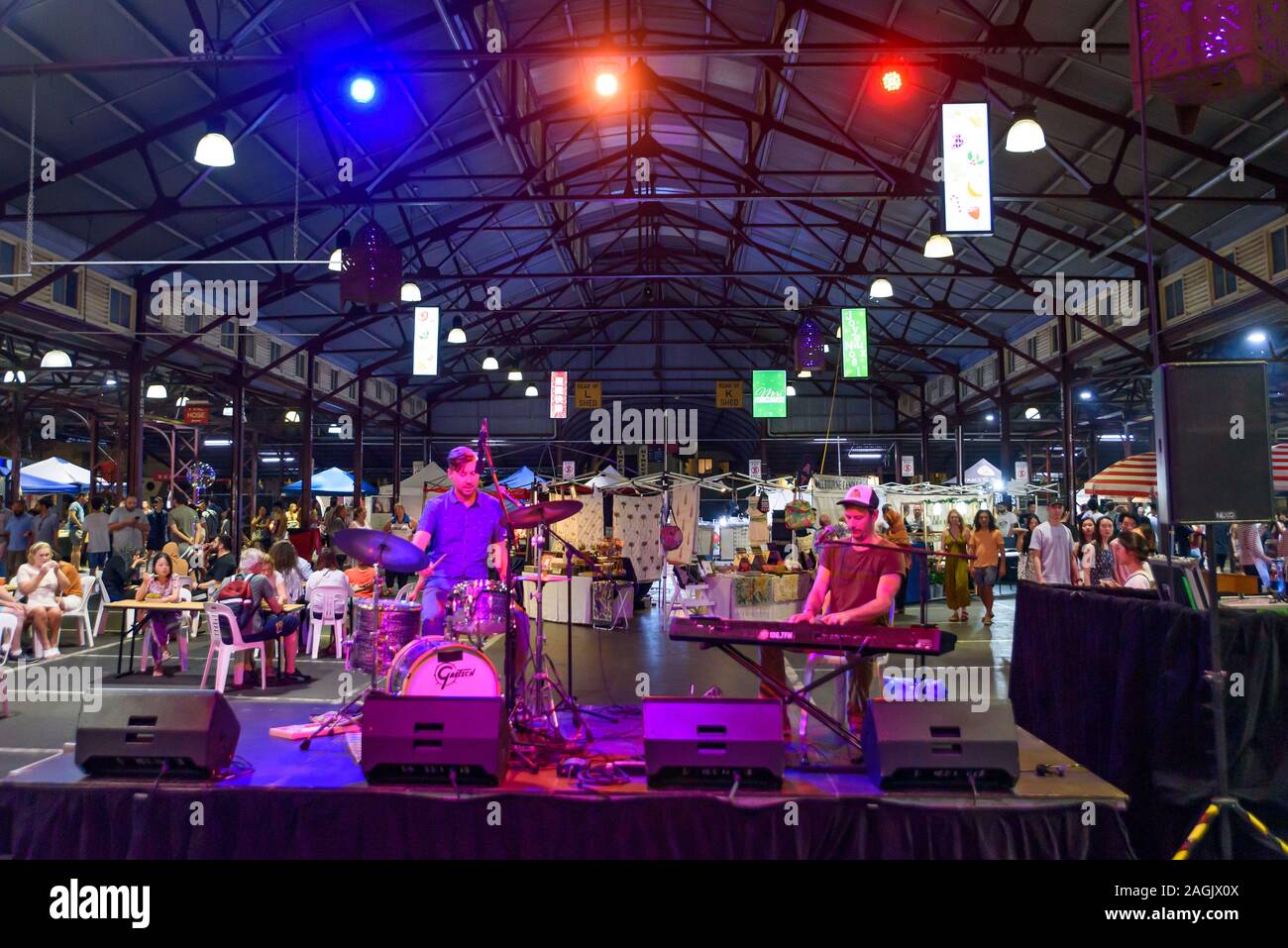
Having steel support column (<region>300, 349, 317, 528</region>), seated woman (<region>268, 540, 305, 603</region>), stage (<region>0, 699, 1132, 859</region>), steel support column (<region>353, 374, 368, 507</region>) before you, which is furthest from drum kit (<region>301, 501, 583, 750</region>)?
steel support column (<region>353, 374, 368, 507</region>)

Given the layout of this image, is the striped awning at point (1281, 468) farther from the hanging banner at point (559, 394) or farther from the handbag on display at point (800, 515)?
the hanging banner at point (559, 394)

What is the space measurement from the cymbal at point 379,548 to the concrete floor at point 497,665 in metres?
2.10

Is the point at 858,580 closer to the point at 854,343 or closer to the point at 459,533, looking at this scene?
the point at 459,533

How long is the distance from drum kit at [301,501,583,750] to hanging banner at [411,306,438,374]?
9937 millimetres

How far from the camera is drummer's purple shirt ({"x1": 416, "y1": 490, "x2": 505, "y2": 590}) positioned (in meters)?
4.52

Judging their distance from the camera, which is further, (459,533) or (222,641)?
(222,641)

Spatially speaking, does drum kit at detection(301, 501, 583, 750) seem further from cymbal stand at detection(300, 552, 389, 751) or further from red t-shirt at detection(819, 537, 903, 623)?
red t-shirt at detection(819, 537, 903, 623)

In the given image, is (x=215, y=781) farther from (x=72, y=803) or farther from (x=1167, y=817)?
(x=1167, y=817)

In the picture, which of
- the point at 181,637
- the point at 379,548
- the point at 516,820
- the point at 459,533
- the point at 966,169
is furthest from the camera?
the point at 966,169

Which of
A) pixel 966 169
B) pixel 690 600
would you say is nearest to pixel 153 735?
pixel 690 600

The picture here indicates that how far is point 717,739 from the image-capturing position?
310 cm

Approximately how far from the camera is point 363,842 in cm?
314

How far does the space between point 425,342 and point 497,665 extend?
28.4ft

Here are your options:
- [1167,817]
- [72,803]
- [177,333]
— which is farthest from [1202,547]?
[177,333]
